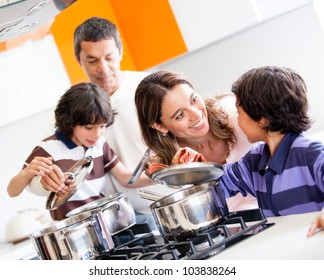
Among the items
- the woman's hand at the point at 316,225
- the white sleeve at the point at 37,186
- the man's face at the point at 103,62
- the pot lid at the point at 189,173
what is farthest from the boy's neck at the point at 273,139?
the man's face at the point at 103,62

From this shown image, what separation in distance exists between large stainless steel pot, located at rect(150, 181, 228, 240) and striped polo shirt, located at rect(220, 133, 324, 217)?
196 millimetres

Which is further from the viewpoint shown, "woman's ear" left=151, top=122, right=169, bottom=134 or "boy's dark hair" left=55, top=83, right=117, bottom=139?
"boy's dark hair" left=55, top=83, right=117, bottom=139

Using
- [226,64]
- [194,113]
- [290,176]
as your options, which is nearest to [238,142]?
[194,113]

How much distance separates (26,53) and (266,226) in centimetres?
199

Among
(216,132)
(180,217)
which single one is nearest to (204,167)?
(180,217)

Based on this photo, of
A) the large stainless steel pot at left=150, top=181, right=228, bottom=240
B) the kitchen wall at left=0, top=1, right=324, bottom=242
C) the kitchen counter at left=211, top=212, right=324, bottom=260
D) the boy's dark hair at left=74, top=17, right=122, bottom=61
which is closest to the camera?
the kitchen counter at left=211, top=212, right=324, bottom=260

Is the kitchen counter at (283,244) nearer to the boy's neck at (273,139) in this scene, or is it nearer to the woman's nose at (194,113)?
the boy's neck at (273,139)

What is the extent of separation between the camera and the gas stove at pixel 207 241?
108 centimetres

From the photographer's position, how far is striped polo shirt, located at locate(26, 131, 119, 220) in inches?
80.7

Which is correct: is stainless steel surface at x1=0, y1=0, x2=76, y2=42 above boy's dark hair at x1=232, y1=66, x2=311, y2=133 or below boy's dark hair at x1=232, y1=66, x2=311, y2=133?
above

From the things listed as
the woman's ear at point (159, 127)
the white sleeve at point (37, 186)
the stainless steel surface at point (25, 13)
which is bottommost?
the white sleeve at point (37, 186)

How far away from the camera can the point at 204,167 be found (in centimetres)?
121

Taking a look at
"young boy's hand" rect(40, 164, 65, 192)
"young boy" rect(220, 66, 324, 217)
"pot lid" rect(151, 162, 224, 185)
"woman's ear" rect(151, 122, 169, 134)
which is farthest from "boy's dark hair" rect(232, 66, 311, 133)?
"young boy's hand" rect(40, 164, 65, 192)

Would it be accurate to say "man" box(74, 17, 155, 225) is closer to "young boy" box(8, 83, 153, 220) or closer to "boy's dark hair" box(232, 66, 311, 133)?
"young boy" box(8, 83, 153, 220)
